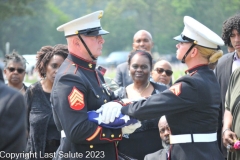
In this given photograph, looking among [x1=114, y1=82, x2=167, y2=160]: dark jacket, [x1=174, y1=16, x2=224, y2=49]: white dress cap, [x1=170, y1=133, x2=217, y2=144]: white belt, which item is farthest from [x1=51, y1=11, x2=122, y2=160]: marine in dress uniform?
[x1=114, y1=82, x2=167, y2=160]: dark jacket

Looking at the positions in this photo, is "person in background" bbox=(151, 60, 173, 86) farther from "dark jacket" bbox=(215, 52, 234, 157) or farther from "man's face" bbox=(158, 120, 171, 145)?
"man's face" bbox=(158, 120, 171, 145)

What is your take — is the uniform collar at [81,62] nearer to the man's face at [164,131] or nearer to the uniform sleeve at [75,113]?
the uniform sleeve at [75,113]

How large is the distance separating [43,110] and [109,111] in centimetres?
213

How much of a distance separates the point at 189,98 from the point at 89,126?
3.12 ft

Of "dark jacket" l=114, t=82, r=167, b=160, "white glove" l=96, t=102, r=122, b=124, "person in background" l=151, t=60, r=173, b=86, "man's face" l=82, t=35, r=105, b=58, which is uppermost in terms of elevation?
"man's face" l=82, t=35, r=105, b=58

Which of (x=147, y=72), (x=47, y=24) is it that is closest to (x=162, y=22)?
(x=47, y=24)

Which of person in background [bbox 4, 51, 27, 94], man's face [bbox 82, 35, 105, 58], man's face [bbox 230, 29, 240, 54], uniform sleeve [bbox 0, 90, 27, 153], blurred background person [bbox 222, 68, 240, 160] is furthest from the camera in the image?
person in background [bbox 4, 51, 27, 94]

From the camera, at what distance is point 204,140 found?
16.4ft

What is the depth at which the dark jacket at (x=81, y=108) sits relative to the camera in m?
4.75

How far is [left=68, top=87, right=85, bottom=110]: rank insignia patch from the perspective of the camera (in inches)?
187

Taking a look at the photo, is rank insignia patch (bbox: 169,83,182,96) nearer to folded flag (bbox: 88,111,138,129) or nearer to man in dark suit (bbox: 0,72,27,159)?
folded flag (bbox: 88,111,138,129)

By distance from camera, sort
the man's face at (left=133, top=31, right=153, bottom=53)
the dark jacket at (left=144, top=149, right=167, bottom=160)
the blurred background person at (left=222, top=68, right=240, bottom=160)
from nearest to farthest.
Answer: the blurred background person at (left=222, top=68, right=240, bottom=160)
the dark jacket at (left=144, top=149, right=167, bottom=160)
the man's face at (left=133, top=31, right=153, bottom=53)

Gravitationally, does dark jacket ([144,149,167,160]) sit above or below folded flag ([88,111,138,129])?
below

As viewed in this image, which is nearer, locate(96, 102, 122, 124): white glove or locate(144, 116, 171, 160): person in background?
locate(96, 102, 122, 124): white glove
